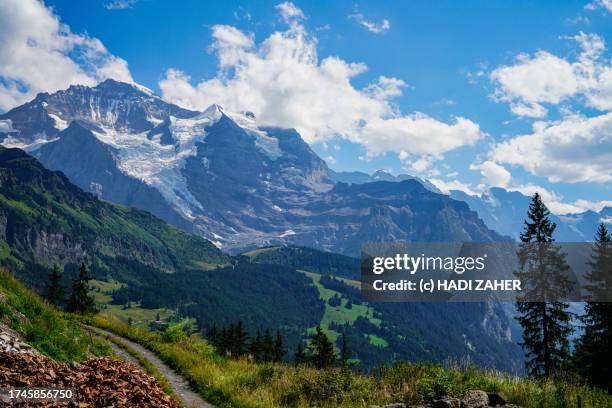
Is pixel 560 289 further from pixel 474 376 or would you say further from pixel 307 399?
pixel 307 399

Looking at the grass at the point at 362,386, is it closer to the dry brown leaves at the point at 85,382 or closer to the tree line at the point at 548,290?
the dry brown leaves at the point at 85,382

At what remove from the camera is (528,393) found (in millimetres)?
14844

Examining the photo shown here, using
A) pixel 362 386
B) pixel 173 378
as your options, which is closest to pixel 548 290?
pixel 362 386

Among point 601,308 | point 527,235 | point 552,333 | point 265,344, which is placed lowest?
point 265,344

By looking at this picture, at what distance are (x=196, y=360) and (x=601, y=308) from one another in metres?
32.1

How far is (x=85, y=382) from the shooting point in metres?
12.7

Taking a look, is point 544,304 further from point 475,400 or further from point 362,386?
point 475,400

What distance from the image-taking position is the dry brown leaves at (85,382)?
11617mm

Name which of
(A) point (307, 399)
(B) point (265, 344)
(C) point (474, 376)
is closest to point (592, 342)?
(C) point (474, 376)

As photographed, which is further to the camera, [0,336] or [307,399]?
[307,399]

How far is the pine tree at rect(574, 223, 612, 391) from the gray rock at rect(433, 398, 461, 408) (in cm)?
2054

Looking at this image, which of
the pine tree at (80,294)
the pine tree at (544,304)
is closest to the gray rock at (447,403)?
the pine tree at (544,304)

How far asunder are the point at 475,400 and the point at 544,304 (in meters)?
35.2

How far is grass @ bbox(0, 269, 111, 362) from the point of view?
53.2ft
